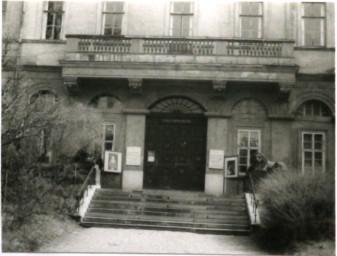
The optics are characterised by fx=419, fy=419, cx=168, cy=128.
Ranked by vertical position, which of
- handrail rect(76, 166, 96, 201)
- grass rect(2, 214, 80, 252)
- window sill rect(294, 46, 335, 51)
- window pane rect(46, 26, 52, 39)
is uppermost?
window pane rect(46, 26, 52, 39)

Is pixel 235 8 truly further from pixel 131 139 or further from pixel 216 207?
pixel 216 207

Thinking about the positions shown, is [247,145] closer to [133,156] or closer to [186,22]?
[133,156]

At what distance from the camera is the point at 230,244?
9977 mm

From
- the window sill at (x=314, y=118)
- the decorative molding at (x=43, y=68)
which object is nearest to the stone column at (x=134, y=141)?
the decorative molding at (x=43, y=68)

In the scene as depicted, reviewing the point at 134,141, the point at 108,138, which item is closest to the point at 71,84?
the point at 108,138

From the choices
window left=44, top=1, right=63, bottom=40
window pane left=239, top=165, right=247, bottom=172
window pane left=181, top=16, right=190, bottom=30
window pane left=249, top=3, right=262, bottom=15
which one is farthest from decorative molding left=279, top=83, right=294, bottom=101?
window left=44, top=1, right=63, bottom=40

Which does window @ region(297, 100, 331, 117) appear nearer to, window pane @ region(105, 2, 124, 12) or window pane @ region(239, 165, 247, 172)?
window pane @ region(239, 165, 247, 172)

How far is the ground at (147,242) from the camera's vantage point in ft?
29.4

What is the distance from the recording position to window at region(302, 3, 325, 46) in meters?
14.9

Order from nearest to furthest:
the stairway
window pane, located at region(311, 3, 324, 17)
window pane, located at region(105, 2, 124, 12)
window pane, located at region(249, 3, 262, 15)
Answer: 1. the stairway
2. window pane, located at region(311, 3, 324, 17)
3. window pane, located at region(249, 3, 262, 15)
4. window pane, located at region(105, 2, 124, 12)

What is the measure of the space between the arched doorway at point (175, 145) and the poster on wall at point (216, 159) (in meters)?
0.40

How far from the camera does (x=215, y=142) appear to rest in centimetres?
1506

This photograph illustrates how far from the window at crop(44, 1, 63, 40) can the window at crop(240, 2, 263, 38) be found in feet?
22.3

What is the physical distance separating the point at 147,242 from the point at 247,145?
22.1 feet
